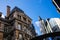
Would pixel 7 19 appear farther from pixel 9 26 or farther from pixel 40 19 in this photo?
pixel 40 19

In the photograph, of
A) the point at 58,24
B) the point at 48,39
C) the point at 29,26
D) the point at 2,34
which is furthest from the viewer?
the point at 29,26

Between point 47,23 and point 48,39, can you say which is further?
point 47,23

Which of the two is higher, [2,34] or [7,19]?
[7,19]

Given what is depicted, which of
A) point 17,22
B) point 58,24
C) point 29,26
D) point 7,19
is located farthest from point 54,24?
point 7,19

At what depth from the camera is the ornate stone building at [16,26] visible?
40.0 metres

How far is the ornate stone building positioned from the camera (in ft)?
131

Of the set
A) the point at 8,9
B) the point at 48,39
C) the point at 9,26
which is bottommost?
the point at 48,39

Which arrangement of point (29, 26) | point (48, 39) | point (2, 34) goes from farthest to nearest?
point (29, 26) → point (2, 34) → point (48, 39)

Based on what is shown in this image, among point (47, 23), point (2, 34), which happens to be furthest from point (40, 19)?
point (2, 34)

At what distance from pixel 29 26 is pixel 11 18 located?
5696 millimetres

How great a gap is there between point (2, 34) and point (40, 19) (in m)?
11.5

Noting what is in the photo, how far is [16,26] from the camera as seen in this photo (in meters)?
40.8

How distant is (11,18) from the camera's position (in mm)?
43812

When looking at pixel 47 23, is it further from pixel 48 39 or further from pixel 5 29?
pixel 48 39
